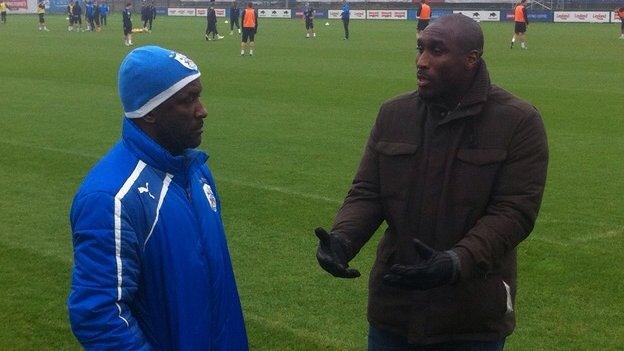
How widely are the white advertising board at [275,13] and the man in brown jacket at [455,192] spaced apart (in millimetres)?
65675

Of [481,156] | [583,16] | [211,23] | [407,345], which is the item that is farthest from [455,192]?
[583,16]

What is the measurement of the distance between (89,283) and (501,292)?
1.56 metres

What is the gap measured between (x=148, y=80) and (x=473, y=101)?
1.20 metres

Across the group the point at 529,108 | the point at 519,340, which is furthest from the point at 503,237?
the point at 519,340

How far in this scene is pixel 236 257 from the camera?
795 centimetres

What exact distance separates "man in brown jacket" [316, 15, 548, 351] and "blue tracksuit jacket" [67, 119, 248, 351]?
48cm

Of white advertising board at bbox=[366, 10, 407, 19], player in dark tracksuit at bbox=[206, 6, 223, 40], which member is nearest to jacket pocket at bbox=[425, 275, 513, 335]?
player in dark tracksuit at bbox=[206, 6, 223, 40]

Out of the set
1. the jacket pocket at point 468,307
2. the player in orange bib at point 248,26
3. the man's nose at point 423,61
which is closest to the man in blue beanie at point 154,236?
the jacket pocket at point 468,307

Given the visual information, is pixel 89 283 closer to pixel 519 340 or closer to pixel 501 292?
pixel 501 292

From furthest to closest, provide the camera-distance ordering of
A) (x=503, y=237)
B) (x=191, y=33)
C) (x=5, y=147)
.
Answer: (x=191, y=33)
(x=5, y=147)
(x=503, y=237)

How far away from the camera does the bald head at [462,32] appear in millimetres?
3502

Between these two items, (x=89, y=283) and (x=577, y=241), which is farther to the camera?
(x=577, y=241)

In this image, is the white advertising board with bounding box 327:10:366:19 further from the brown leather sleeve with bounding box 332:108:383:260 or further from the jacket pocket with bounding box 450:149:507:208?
the jacket pocket with bounding box 450:149:507:208

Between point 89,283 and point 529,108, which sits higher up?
point 529,108
